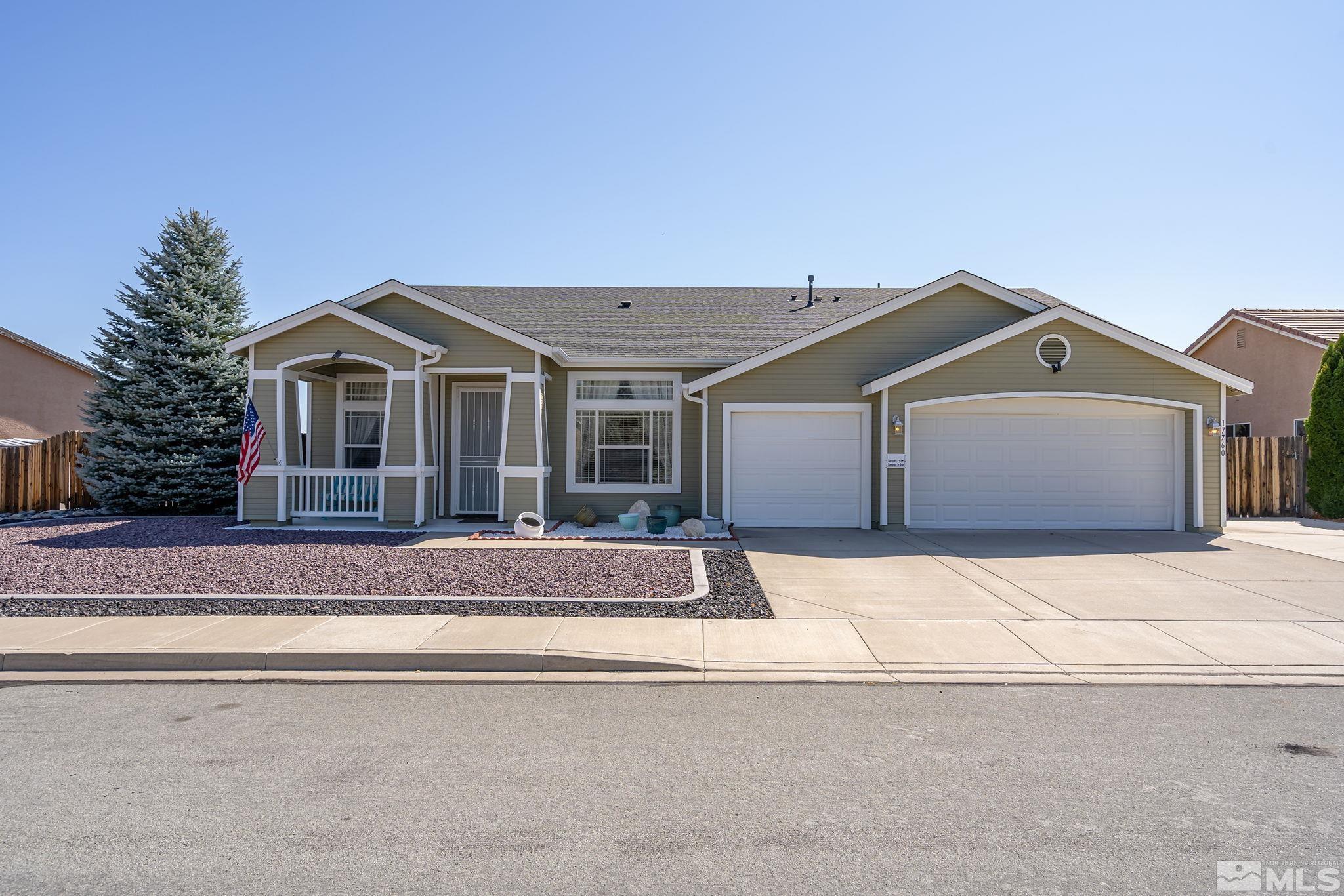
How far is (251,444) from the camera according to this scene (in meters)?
13.9

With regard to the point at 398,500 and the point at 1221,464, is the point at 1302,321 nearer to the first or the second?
the point at 1221,464

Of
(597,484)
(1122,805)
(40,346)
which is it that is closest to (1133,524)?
(597,484)

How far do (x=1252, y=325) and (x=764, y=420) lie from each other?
61.2ft

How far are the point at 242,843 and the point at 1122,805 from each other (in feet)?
13.5

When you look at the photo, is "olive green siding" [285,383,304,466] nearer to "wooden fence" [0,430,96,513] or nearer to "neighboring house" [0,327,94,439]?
"wooden fence" [0,430,96,513]

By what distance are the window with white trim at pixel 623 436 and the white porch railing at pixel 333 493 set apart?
3676 millimetres

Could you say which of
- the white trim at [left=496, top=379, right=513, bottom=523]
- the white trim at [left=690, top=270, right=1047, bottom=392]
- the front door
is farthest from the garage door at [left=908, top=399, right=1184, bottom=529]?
the front door

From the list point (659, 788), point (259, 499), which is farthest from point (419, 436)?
point (659, 788)

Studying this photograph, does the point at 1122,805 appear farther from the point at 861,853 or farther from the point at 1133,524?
the point at 1133,524

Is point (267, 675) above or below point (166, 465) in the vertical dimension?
below

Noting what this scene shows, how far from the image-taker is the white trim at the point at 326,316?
13.8m

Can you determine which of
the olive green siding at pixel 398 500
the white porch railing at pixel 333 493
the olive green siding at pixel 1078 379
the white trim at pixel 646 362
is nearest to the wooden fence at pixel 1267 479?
the olive green siding at pixel 1078 379

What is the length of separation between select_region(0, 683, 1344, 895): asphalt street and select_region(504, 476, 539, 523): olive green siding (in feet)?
26.6

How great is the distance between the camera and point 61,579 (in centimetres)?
916
